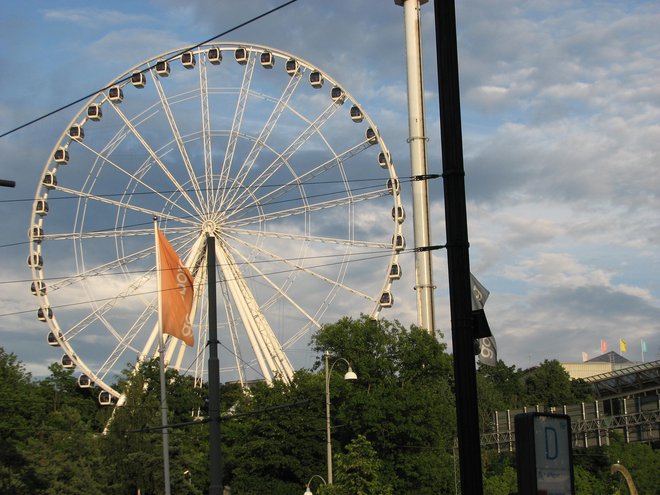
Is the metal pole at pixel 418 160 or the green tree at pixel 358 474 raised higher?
the metal pole at pixel 418 160

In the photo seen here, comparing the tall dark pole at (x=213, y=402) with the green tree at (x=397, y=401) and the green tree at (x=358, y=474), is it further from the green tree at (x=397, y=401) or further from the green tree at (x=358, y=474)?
the green tree at (x=397, y=401)

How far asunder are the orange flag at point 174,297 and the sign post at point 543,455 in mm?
31258

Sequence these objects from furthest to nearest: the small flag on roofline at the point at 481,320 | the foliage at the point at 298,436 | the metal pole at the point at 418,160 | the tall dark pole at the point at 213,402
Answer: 1. the metal pole at the point at 418,160
2. the foliage at the point at 298,436
3. the tall dark pole at the point at 213,402
4. the small flag on roofline at the point at 481,320

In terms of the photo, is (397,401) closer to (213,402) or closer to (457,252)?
(213,402)

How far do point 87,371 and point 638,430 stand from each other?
3097 cm

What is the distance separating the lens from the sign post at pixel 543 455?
29.4 feet

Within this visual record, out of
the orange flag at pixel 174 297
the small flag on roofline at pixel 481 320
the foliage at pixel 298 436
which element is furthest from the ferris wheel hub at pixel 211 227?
the small flag on roofline at pixel 481 320

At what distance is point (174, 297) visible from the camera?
134 feet

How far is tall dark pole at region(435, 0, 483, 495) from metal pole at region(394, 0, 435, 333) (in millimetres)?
67847

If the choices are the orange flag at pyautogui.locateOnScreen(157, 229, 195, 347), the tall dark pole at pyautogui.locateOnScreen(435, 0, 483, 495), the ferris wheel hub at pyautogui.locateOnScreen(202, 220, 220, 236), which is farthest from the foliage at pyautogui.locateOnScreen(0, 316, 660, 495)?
the tall dark pole at pyautogui.locateOnScreen(435, 0, 483, 495)

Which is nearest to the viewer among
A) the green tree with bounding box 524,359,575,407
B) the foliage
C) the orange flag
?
the orange flag

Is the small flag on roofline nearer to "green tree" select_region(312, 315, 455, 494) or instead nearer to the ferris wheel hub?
the ferris wheel hub

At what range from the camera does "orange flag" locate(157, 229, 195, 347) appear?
133 ft

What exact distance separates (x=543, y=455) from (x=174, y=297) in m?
32.6
